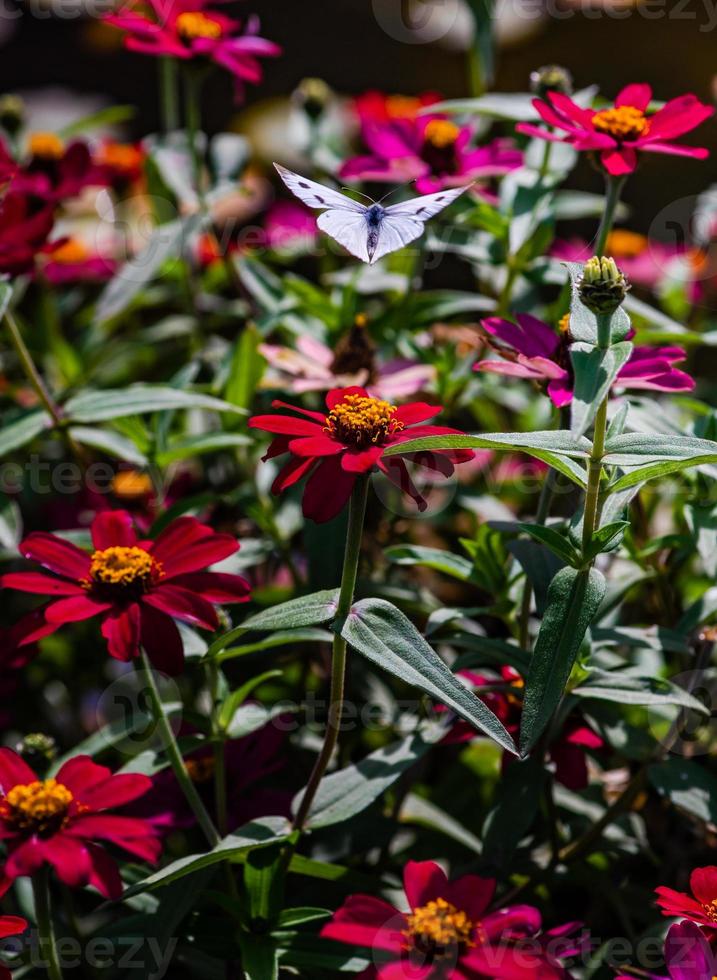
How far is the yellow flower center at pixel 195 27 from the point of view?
97 cm

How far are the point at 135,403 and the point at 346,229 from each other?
290mm

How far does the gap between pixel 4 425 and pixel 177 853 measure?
38 cm

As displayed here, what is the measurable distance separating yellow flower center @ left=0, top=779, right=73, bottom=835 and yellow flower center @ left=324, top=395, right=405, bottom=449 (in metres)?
0.24

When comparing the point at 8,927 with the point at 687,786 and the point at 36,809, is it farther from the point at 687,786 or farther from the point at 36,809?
the point at 687,786

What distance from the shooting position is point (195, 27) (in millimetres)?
969

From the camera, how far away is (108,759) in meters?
0.86

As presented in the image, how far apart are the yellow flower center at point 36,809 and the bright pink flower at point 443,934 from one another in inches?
6.0

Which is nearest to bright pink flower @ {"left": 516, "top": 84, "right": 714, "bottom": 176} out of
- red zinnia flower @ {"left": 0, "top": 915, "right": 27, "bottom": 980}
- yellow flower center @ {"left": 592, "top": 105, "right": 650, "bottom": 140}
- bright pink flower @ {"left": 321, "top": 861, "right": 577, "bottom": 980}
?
yellow flower center @ {"left": 592, "top": 105, "right": 650, "bottom": 140}

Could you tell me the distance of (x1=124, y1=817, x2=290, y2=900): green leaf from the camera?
1.99 feet

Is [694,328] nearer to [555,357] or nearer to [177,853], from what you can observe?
[555,357]

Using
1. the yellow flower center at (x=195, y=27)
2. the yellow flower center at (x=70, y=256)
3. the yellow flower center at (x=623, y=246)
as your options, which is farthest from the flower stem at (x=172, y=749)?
the yellow flower center at (x=623, y=246)

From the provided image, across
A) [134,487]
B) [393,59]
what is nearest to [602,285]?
[134,487]

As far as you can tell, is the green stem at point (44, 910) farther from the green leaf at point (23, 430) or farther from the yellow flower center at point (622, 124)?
the yellow flower center at point (622, 124)

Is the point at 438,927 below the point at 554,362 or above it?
below
